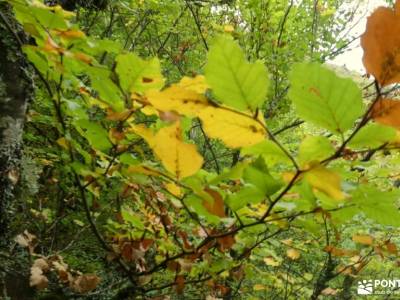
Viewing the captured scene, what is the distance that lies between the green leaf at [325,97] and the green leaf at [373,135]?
0.17 feet

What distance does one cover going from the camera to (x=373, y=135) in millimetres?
479

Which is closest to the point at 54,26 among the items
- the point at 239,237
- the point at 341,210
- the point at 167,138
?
the point at 167,138

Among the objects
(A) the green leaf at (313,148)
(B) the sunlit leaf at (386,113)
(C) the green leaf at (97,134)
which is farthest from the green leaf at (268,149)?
(C) the green leaf at (97,134)

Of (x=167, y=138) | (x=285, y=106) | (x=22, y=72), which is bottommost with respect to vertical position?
(x=167, y=138)

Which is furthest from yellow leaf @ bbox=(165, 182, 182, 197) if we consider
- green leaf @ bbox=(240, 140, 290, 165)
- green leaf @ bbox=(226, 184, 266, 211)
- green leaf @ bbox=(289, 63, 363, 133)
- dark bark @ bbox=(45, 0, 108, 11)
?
dark bark @ bbox=(45, 0, 108, 11)

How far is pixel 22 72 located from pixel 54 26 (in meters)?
0.62

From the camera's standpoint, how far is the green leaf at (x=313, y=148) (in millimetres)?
497

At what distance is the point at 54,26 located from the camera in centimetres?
65

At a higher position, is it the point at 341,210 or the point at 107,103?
the point at 107,103

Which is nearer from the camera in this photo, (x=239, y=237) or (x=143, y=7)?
(x=239, y=237)

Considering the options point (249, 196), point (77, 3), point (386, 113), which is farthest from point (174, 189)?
point (77, 3)

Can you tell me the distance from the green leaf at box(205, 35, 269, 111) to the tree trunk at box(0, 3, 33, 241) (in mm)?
906

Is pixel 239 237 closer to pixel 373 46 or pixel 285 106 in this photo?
pixel 373 46

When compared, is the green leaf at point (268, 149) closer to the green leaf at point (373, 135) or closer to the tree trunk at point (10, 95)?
the green leaf at point (373, 135)
